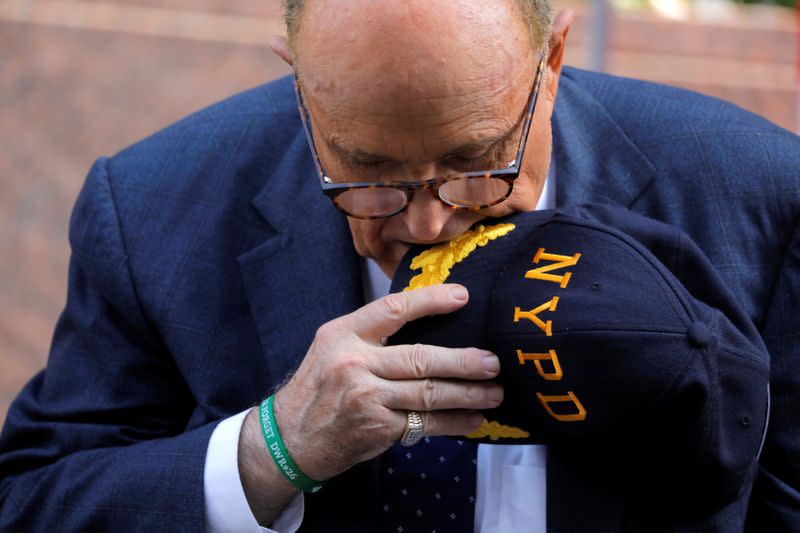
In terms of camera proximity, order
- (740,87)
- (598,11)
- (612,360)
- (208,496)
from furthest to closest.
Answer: (740,87), (598,11), (208,496), (612,360)

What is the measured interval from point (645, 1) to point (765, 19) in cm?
93

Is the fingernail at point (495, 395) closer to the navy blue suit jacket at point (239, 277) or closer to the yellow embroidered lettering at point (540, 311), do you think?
the yellow embroidered lettering at point (540, 311)

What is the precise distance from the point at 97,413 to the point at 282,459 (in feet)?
1.65

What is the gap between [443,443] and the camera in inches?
83.6

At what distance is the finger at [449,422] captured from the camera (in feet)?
6.05

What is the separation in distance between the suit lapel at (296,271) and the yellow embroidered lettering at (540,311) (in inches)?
22.5

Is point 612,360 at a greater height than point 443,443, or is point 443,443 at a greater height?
point 612,360

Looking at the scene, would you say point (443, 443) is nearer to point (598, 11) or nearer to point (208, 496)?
→ point (208, 496)

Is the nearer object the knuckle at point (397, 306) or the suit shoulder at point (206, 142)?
the knuckle at point (397, 306)

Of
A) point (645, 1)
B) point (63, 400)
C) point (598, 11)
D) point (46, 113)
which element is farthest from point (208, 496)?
point (645, 1)

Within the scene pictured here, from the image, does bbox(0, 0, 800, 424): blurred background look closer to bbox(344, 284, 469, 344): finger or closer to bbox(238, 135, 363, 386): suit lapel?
bbox(238, 135, 363, 386): suit lapel

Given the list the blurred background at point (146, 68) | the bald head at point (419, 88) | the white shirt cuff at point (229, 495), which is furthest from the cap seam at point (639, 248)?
the blurred background at point (146, 68)

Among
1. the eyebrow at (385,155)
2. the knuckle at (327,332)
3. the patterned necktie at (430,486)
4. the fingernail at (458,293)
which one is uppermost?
the eyebrow at (385,155)

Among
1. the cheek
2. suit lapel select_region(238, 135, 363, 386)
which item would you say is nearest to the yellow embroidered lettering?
the cheek
